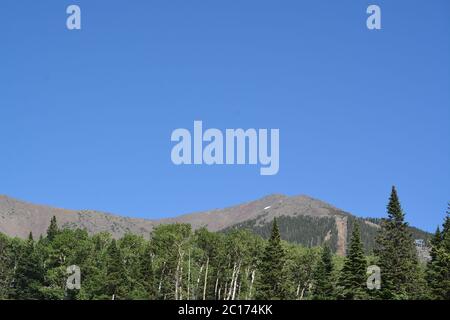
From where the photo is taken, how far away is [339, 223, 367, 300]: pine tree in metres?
80.7

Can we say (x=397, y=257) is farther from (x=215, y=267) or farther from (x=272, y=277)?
(x=215, y=267)

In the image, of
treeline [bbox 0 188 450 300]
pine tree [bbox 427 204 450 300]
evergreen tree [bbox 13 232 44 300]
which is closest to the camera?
pine tree [bbox 427 204 450 300]

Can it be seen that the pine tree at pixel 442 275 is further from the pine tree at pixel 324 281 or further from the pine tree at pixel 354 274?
the pine tree at pixel 324 281

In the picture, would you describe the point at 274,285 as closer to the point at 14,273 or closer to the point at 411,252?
the point at 411,252

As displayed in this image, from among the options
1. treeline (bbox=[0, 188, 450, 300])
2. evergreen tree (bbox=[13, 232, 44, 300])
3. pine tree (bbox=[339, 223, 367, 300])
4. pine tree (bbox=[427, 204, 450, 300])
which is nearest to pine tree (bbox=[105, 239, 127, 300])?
treeline (bbox=[0, 188, 450, 300])

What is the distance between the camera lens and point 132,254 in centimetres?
11819

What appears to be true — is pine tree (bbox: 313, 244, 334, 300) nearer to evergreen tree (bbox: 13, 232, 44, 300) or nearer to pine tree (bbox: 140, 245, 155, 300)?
pine tree (bbox: 140, 245, 155, 300)

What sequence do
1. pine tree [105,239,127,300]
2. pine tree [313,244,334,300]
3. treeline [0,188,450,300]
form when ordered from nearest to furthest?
1. treeline [0,188,450,300]
2. pine tree [313,244,334,300]
3. pine tree [105,239,127,300]

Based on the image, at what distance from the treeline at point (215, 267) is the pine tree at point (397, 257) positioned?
127 millimetres

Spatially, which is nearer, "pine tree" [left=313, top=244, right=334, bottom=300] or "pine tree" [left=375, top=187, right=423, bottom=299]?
"pine tree" [left=375, top=187, right=423, bottom=299]

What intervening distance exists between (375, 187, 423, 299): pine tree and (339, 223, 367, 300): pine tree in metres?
2.49

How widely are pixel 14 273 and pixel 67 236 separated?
1730 cm
